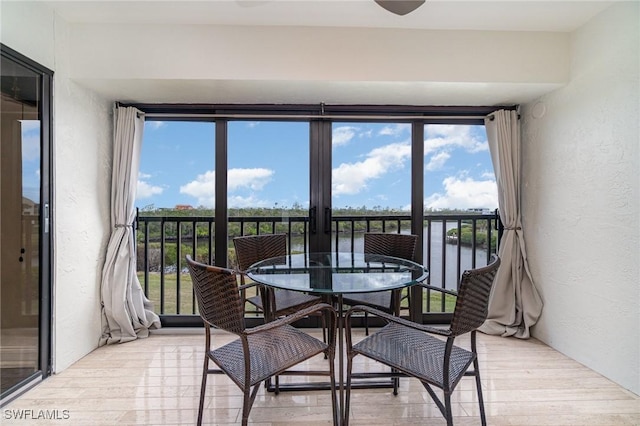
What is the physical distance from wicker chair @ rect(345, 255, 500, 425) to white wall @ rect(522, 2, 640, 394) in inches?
48.8

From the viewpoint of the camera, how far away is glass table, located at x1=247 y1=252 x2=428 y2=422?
1.64 m

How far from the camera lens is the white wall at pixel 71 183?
79.5 inches

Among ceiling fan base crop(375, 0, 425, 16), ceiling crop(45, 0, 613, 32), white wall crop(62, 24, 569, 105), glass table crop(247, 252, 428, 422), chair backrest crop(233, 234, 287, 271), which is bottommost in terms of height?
glass table crop(247, 252, 428, 422)

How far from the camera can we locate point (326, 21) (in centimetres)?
224

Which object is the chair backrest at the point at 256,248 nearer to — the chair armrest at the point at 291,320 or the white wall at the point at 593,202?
the chair armrest at the point at 291,320

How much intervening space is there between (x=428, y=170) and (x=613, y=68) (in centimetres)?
145

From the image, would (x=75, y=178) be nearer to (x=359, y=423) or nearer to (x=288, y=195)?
(x=288, y=195)

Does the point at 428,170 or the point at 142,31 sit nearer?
the point at 142,31

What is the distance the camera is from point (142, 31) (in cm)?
228

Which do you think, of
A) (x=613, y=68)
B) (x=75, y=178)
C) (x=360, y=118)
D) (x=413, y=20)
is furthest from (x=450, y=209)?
(x=75, y=178)

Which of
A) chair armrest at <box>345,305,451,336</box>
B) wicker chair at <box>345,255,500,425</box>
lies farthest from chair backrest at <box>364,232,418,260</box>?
chair armrest at <box>345,305,451,336</box>

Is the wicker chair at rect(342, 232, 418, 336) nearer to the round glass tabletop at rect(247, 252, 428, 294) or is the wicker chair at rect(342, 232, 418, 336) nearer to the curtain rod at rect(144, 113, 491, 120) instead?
the round glass tabletop at rect(247, 252, 428, 294)

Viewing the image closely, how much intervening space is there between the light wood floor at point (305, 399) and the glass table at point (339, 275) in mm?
183

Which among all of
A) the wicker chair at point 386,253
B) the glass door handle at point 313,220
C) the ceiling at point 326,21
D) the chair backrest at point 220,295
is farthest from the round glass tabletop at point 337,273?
the ceiling at point 326,21
